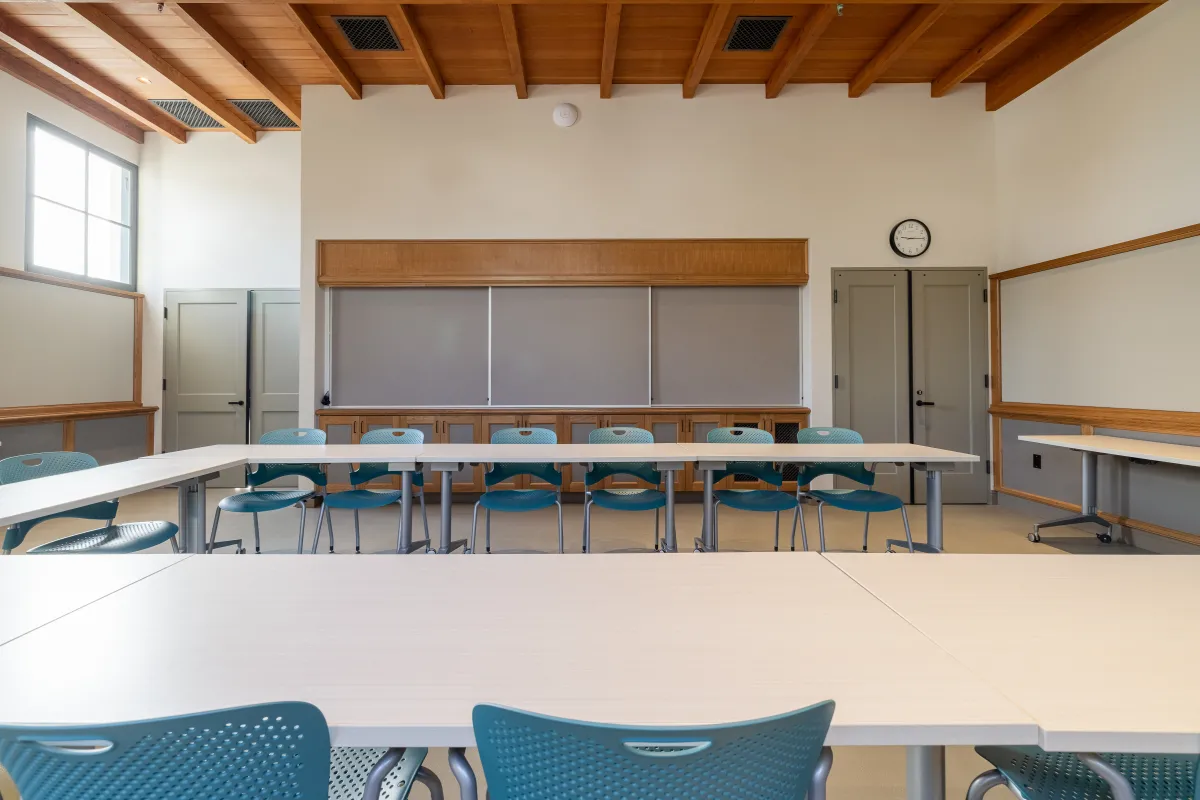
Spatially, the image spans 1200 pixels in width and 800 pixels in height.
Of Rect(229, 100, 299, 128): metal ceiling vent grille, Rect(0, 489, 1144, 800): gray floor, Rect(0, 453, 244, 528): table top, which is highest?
Rect(229, 100, 299, 128): metal ceiling vent grille

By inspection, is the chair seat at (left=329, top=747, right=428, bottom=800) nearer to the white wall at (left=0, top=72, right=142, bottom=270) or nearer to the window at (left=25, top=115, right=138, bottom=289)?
the white wall at (left=0, top=72, right=142, bottom=270)

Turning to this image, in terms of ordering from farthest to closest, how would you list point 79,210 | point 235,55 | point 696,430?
point 79,210 < point 696,430 < point 235,55

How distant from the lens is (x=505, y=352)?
571cm

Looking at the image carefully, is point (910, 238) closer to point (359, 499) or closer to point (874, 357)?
point (874, 357)

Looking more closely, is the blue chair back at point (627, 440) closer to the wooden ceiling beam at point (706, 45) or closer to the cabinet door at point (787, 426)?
the cabinet door at point (787, 426)

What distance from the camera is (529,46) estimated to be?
16.4 ft

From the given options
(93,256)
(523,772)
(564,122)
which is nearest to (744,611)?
(523,772)

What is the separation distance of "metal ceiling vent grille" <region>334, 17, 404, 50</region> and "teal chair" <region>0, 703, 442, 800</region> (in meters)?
5.29

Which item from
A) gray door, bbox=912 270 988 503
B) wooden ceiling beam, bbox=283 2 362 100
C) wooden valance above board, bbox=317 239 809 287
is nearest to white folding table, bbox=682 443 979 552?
gray door, bbox=912 270 988 503

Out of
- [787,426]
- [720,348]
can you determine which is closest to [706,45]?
[720,348]

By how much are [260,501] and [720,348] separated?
410cm

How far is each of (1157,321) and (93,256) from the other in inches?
374

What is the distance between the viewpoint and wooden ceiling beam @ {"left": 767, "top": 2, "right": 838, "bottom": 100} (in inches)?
171

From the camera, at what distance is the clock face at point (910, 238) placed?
558 centimetres
